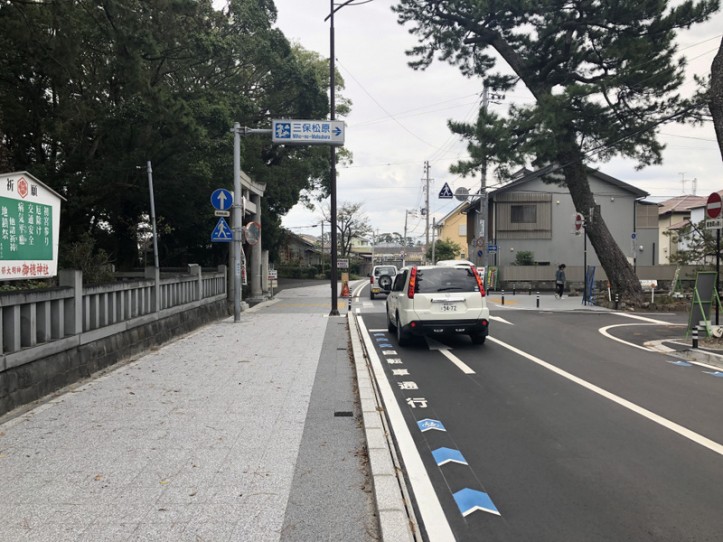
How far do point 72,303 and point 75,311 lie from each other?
0.39 feet

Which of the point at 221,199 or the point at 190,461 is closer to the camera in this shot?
the point at 190,461

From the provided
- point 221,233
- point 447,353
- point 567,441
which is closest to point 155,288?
point 221,233

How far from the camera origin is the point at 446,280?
1110 centimetres

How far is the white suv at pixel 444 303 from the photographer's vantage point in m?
10.8

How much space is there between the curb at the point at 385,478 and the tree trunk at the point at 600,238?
57.6 feet

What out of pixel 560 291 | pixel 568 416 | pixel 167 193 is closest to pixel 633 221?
pixel 560 291

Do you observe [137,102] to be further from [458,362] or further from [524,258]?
[524,258]

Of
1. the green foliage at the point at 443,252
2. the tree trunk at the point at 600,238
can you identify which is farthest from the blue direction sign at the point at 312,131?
the green foliage at the point at 443,252

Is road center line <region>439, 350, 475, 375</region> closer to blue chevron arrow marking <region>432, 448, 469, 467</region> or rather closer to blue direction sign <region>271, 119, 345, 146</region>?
blue chevron arrow marking <region>432, 448, 469, 467</region>

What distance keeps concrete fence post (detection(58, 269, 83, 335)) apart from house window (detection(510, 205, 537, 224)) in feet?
111

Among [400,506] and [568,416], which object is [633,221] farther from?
[400,506]

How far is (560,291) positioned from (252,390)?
23.0m

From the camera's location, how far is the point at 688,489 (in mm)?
4082

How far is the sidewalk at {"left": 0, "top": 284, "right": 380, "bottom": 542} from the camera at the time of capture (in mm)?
3441
